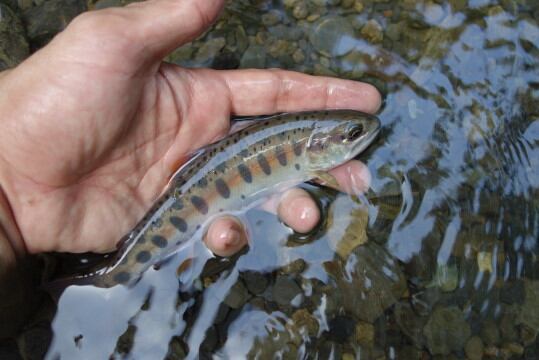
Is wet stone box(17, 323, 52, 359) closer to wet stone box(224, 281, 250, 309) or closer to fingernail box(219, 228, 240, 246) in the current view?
wet stone box(224, 281, 250, 309)

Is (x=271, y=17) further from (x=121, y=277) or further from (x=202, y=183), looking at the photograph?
(x=121, y=277)

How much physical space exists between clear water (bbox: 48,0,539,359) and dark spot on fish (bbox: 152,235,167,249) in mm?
224

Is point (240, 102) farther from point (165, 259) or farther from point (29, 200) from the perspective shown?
point (29, 200)

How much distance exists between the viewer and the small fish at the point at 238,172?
386 cm

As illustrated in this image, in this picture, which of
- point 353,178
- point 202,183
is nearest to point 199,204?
point 202,183

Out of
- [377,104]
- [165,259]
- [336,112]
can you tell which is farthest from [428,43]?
[165,259]

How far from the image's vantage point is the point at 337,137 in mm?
4051

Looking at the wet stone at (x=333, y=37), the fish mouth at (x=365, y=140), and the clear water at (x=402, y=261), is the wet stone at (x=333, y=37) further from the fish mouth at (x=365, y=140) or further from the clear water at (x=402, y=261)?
the fish mouth at (x=365, y=140)

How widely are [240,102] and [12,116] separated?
1.55 metres

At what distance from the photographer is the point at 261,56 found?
16.3ft

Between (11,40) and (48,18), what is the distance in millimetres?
384

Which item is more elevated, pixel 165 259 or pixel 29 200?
pixel 29 200

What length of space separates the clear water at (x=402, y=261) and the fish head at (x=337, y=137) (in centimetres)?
30

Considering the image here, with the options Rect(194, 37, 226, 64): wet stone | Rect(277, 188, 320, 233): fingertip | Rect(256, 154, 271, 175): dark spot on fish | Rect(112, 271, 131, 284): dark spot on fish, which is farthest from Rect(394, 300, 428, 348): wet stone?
Rect(194, 37, 226, 64): wet stone
